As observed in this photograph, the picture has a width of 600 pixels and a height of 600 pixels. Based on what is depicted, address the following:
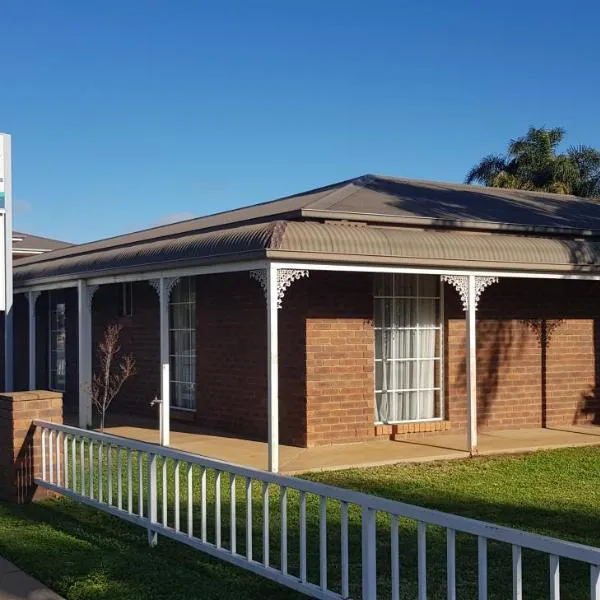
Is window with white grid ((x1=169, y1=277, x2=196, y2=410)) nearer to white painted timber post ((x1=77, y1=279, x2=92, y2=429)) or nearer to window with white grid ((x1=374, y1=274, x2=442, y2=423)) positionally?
white painted timber post ((x1=77, y1=279, x2=92, y2=429))

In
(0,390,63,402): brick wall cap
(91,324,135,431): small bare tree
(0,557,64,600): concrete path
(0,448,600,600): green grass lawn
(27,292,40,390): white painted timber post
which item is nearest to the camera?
(0,557,64,600): concrete path

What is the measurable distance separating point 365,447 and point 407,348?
5.76 feet

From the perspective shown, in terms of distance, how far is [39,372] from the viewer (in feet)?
62.8

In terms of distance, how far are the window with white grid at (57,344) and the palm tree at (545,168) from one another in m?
17.7

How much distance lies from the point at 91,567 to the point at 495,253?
6.72 m

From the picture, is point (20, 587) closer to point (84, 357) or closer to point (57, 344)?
point (84, 357)

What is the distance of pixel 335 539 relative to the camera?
693cm

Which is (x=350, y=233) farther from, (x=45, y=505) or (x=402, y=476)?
(x=45, y=505)

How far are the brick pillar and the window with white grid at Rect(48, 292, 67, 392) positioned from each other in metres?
10.1

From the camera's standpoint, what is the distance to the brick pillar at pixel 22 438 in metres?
8.21

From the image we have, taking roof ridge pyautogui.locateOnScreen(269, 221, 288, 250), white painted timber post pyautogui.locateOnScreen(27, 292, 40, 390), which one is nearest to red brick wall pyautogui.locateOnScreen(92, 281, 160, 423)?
white painted timber post pyautogui.locateOnScreen(27, 292, 40, 390)

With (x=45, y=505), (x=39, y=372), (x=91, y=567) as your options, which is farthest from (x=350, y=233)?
(x=39, y=372)

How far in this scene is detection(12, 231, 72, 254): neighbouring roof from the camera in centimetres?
2338

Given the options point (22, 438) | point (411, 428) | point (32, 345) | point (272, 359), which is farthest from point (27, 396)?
point (32, 345)
